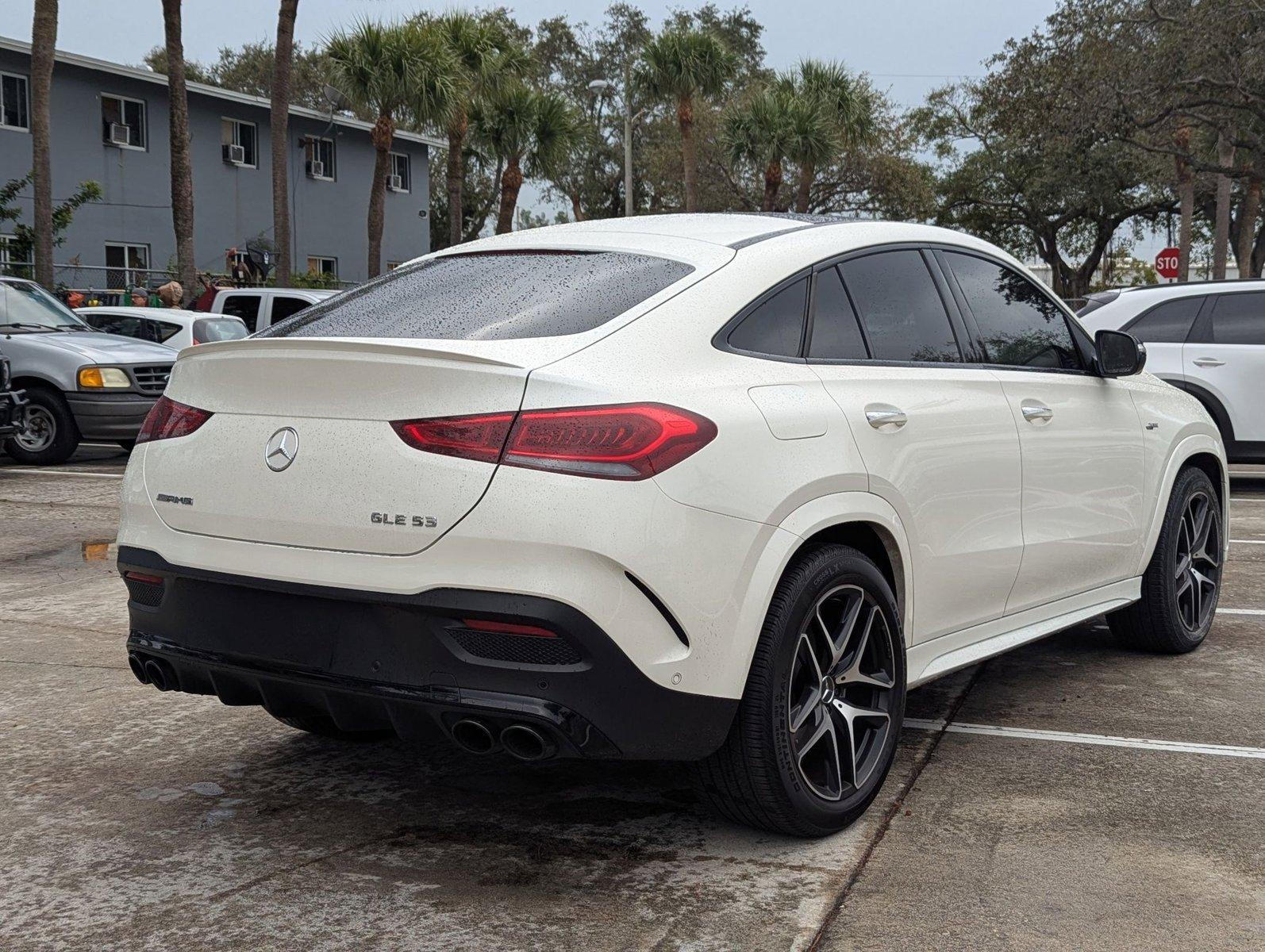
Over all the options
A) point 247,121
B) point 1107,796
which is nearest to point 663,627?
point 1107,796

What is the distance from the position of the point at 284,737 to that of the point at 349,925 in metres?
1.61

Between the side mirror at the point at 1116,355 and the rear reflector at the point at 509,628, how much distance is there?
2.89m

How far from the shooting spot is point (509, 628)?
315cm

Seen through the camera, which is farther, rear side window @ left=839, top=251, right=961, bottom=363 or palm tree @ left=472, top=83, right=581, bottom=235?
palm tree @ left=472, top=83, right=581, bottom=235

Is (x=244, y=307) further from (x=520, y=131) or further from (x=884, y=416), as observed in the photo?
(x=520, y=131)

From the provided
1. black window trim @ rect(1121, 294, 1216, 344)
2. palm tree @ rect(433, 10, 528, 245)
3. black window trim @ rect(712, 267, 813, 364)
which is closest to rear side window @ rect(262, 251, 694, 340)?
black window trim @ rect(712, 267, 813, 364)

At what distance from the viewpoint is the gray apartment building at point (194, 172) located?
101 ft

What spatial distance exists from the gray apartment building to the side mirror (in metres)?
24.1

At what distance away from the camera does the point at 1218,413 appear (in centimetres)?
1130

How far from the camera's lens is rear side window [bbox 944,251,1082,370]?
4.73 metres

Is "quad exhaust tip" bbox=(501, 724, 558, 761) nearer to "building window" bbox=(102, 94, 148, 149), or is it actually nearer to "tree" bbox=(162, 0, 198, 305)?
"tree" bbox=(162, 0, 198, 305)

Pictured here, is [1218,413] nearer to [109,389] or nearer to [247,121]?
[109,389]

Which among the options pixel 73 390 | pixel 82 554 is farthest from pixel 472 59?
pixel 82 554

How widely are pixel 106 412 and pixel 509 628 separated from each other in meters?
11.3
